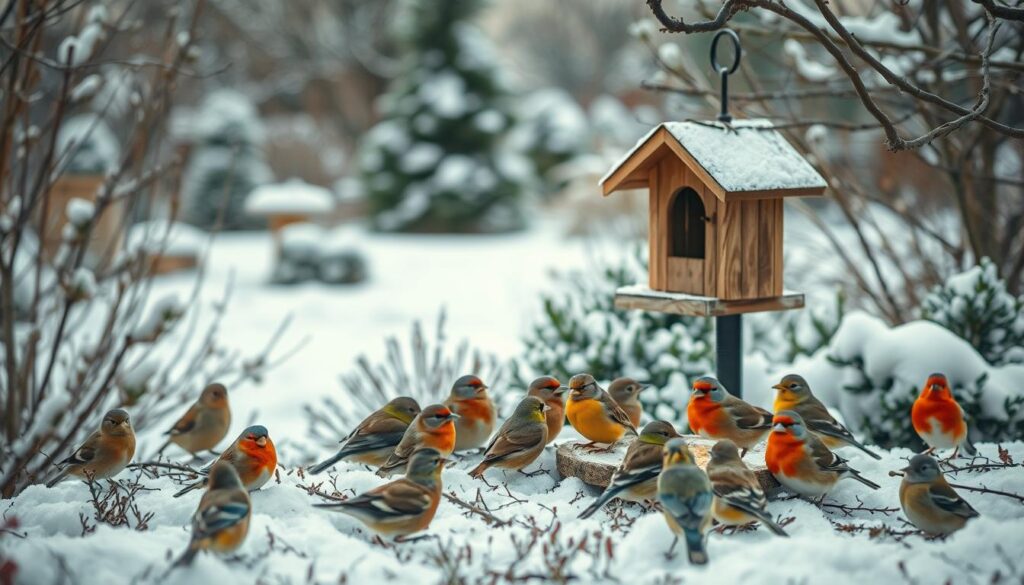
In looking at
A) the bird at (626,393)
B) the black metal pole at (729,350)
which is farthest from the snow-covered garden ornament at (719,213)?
the bird at (626,393)

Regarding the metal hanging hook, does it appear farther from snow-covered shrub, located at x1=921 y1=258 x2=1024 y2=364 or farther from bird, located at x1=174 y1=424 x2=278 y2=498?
bird, located at x1=174 y1=424 x2=278 y2=498

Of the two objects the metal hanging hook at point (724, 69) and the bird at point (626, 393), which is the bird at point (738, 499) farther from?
the metal hanging hook at point (724, 69)

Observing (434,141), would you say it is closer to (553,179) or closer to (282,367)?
(553,179)

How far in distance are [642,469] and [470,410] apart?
100 cm

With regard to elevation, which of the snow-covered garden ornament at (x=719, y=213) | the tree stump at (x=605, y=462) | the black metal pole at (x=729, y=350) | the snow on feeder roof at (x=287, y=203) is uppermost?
the snow on feeder roof at (x=287, y=203)

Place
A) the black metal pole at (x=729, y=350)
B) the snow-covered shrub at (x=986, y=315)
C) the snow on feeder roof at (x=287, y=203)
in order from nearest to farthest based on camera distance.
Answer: the black metal pole at (x=729, y=350)
the snow-covered shrub at (x=986, y=315)
the snow on feeder roof at (x=287, y=203)

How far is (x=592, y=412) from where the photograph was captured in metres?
3.84

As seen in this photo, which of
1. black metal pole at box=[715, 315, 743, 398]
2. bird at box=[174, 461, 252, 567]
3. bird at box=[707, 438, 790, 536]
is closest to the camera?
bird at box=[174, 461, 252, 567]

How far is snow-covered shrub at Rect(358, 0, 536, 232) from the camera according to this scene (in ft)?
Answer: 61.1

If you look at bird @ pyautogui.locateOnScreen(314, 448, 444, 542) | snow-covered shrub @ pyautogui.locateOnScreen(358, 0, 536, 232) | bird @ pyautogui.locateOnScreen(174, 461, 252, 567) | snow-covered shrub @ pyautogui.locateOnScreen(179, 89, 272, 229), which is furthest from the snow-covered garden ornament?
snow-covered shrub @ pyautogui.locateOnScreen(179, 89, 272, 229)

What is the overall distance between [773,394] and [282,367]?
20.4 feet

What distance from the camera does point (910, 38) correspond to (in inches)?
191

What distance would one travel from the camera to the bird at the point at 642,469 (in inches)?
127

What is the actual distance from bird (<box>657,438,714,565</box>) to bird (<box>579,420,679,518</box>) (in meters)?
0.28
